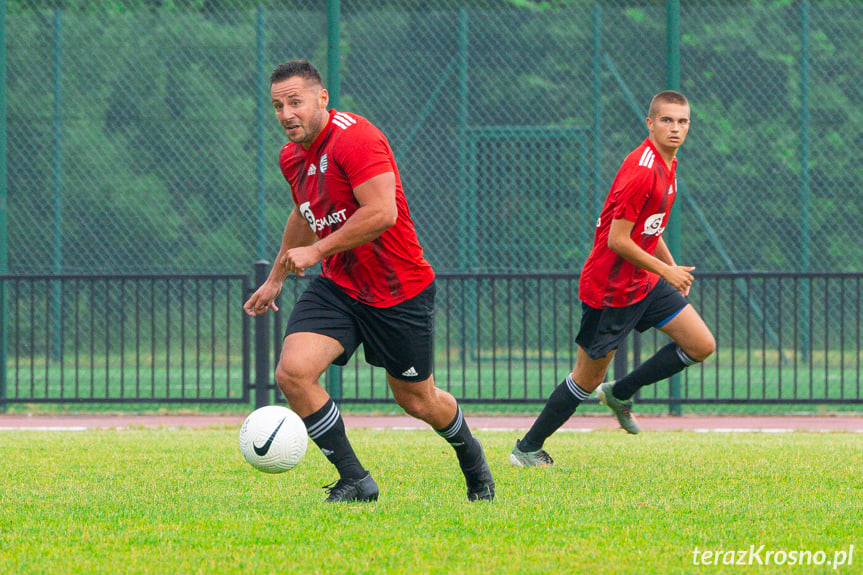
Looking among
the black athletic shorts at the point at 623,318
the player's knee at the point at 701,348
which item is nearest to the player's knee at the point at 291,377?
the black athletic shorts at the point at 623,318

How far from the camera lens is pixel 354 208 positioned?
17.4 ft

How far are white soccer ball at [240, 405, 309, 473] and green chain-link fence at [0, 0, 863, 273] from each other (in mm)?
7270

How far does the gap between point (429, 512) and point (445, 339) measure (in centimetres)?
638

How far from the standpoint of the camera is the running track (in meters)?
10.2

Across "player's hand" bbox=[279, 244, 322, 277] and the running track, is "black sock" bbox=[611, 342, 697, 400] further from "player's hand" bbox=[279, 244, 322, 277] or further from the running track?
"player's hand" bbox=[279, 244, 322, 277]

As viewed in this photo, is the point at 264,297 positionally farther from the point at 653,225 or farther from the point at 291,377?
the point at 653,225

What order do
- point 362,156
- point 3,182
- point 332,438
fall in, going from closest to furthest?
point 362,156 → point 332,438 → point 3,182

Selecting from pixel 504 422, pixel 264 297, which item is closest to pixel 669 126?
pixel 264 297

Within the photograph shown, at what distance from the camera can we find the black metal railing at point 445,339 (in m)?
11.1

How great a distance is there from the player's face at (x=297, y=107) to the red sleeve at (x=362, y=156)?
161 millimetres

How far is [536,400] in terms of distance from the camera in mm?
10609

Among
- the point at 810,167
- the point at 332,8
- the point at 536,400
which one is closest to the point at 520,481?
the point at 536,400

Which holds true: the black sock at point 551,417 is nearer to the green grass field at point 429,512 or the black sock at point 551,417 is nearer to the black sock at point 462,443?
the green grass field at point 429,512

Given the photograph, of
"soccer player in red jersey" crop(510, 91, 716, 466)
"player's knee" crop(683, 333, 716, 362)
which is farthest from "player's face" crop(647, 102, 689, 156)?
"player's knee" crop(683, 333, 716, 362)
